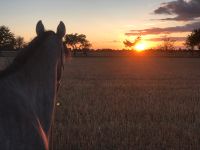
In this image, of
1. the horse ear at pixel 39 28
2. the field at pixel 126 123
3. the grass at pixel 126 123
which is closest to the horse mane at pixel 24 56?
the horse ear at pixel 39 28

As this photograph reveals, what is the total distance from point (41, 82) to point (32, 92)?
0.22 metres

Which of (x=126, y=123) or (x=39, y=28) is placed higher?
(x=39, y=28)

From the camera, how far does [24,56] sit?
14.2 feet

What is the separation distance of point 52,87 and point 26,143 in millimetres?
1031

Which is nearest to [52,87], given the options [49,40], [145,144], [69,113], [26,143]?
[49,40]

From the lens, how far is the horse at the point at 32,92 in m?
3.57

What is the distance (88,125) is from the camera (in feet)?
30.1

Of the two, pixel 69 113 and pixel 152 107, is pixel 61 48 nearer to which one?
pixel 69 113

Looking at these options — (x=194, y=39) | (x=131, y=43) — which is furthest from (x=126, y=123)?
(x=131, y=43)

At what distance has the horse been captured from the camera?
357cm

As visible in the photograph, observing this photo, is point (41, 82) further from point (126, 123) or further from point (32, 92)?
point (126, 123)

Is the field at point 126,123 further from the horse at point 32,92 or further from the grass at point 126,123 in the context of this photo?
the horse at point 32,92

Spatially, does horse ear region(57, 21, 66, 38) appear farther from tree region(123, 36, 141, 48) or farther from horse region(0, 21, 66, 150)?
tree region(123, 36, 141, 48)

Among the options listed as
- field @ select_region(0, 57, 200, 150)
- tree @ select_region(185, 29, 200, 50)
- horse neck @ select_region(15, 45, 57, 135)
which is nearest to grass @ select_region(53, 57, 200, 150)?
field @ select_region(0, 57, 200, 150)
